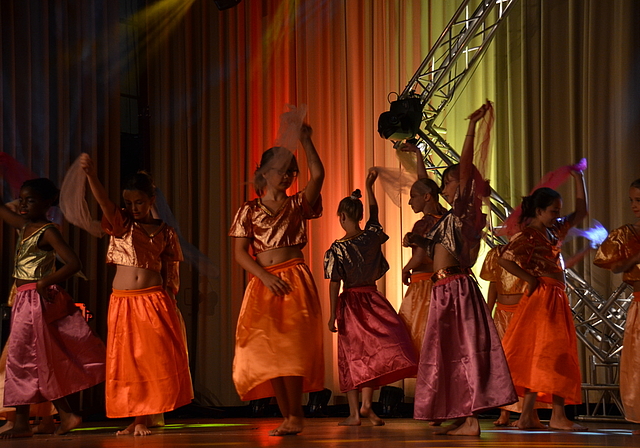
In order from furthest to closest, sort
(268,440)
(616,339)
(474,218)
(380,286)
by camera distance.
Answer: (380,286) < (616,339) < (474,218) < (268,440)

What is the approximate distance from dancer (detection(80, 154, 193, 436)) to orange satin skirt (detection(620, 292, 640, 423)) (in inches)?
91.8

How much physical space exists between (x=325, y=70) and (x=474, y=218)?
4192 millimetres

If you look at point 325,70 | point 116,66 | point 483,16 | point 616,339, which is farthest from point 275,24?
point 616,339

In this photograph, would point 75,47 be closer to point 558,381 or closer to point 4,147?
point 4,147

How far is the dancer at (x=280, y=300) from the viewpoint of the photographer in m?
3.94

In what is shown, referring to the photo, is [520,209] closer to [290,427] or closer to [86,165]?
[290,427]

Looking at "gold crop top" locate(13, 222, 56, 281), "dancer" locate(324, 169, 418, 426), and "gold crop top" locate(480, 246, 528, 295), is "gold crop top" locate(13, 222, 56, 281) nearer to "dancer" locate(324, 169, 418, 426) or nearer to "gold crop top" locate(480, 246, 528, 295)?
"dancer" locate(324, 169, 418, 426)

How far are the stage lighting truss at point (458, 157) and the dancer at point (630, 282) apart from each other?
91 cm

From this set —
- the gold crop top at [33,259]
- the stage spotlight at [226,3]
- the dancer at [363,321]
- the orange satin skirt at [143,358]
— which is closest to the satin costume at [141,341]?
the orange satin skirt at [143,358]

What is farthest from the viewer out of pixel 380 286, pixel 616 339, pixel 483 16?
pixel 380 286

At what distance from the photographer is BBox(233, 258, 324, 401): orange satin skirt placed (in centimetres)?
391

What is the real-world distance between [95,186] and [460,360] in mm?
2003

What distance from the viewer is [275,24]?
8.19m

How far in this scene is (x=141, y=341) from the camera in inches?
175
